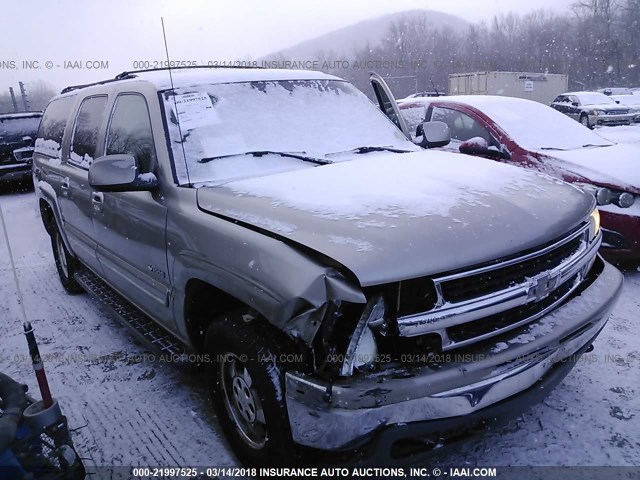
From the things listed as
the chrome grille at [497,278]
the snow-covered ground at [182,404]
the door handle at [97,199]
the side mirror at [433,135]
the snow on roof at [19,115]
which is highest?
the snow on roof at [19,115]

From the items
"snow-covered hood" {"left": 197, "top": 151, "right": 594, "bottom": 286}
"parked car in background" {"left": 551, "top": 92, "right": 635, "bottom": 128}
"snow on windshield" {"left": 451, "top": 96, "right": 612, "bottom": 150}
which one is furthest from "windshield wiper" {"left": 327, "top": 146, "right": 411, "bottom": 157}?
"parked car in background" {"left": 551, "top": 92, "right": 635, "bottom": 128}

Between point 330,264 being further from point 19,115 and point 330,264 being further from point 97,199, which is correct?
point 19,115

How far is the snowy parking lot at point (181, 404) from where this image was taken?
2492mm

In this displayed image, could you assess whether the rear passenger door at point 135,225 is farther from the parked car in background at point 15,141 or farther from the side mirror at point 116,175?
the parked car in background at point 15,141

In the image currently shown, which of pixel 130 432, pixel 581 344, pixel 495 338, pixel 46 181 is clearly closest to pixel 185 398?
pixel 130 432

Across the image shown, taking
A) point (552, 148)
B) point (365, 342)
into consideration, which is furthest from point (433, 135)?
point (365, 342)

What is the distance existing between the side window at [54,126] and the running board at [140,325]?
1.21 metres

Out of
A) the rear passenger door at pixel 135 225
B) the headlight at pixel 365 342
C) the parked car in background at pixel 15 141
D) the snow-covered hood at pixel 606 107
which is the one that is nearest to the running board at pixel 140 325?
the rear passenger door at pixel 135 225

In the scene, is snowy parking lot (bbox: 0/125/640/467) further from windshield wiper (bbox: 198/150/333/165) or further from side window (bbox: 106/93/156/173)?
windshield wiper (bbox: 198/150/333/165)

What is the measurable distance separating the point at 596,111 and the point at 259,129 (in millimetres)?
22388

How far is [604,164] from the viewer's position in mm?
4707

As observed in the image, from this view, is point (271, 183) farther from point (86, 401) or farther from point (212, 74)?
point (86, 401)

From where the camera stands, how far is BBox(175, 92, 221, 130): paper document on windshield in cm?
281

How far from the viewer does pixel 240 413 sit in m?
2.41
